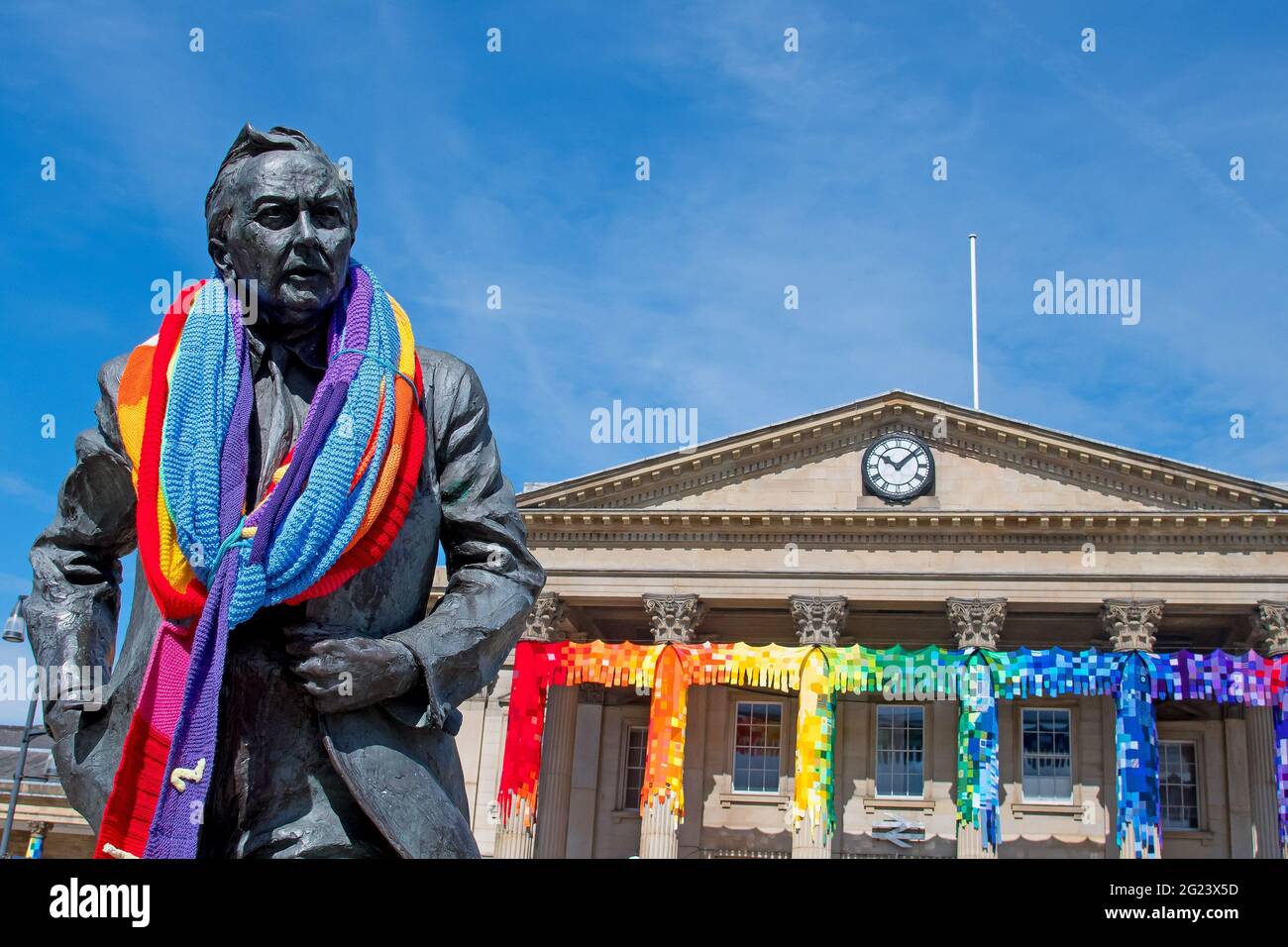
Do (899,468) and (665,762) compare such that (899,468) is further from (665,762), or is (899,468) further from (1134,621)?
(665,762)

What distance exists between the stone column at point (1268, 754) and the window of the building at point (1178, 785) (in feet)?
6.56

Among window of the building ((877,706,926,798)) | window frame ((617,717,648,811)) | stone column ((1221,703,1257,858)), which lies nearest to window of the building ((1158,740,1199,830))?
stone column ((1221,703,1257,858))

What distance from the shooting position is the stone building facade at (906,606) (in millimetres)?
38688

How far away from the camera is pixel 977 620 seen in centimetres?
3884

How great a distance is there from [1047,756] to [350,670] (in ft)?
133

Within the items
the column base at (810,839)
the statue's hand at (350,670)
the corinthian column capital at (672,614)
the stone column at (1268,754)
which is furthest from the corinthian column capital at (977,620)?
the statue's hand at (350,670)

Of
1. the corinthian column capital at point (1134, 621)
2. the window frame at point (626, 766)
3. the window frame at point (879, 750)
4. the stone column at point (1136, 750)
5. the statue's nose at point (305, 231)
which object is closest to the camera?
the statue's nose at point (305, 231)

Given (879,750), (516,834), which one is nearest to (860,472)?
(879,750)

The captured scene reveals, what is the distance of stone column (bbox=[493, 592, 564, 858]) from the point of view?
36688mm

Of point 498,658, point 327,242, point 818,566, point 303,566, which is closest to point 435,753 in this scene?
point 498,658

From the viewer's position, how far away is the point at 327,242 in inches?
122

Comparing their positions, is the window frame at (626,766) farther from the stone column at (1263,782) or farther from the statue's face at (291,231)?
the statue's face at (291,231)

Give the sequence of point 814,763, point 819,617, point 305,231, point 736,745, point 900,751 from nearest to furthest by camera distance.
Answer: point 305,231 < point 814,763 < point 819,617 < point 900,751 < point 736,745

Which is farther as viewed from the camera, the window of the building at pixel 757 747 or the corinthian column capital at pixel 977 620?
the window of the building at pixel 757 747
